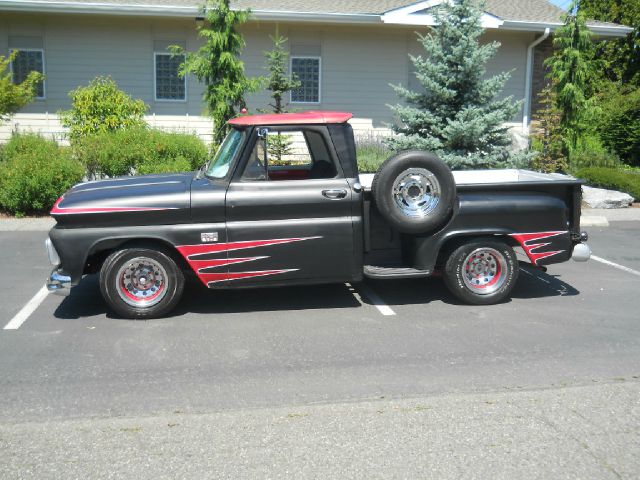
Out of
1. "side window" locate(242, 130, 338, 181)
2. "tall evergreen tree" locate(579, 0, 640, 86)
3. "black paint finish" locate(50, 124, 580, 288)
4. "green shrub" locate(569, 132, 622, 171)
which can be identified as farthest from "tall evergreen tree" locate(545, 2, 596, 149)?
"tall evergreen tree" locate(579, 0, 640, 86)

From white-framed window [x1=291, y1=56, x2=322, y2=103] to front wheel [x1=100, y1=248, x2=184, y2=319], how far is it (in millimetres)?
12714

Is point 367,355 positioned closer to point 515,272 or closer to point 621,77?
point 515,272

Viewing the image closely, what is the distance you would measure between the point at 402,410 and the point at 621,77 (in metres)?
28.6

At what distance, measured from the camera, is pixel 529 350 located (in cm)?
593

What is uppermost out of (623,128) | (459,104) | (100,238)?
(459,104)

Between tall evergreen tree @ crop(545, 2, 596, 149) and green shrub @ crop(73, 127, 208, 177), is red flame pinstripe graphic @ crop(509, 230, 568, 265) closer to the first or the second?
green shrub @ crop(73, 127, 208, 177)

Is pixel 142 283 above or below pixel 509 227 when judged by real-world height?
below

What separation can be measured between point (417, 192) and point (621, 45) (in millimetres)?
26822

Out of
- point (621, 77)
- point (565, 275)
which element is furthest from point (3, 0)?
point (621, 77)

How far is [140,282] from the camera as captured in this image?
6727mm

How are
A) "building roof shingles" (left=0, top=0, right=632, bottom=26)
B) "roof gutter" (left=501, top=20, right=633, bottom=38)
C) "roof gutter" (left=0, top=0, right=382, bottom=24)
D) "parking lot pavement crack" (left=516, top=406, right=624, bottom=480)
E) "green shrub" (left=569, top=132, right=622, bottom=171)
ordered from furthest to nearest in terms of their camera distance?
1. "roof gutter" (left=501, top=20, right=633, bottom=38)
2. "building roof shingles" (left=0, top=0, right=632, bottom=26)
3. "green shrub" (left=569, top=132, right=622, bottom=171)
4. "roof gutter" (left=0, top=0, right=382, bottom=24)
5. "parking lot pavement crack" (left=516, top=406, right=624, bottom=480)

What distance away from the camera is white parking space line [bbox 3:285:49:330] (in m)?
6.57

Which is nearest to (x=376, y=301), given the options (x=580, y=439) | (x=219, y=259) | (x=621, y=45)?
(x=219, y=259)

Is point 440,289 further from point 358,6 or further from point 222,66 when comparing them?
point 358,6
